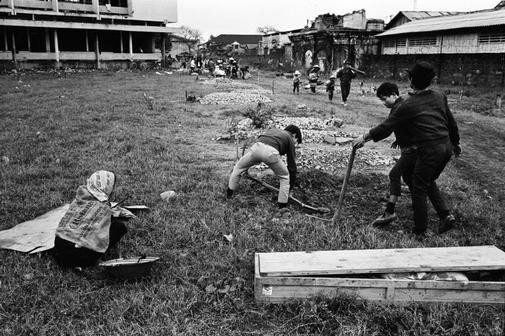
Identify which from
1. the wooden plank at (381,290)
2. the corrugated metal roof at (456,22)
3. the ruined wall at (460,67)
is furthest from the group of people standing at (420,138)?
the corrugated metal roof at (456,22)

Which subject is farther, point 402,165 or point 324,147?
point 324,147

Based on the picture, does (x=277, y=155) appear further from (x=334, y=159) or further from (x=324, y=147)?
(x=324, y=147)

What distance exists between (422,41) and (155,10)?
22.2 metres

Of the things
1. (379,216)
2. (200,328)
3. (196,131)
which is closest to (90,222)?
(200,328)

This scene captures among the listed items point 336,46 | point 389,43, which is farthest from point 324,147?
point 336,46

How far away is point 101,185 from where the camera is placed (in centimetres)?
399

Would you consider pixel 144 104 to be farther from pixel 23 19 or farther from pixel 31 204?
pixel 23 19

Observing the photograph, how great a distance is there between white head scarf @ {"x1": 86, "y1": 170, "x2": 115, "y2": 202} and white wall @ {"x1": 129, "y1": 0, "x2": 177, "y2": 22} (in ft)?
110

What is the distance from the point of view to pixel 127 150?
313 inches

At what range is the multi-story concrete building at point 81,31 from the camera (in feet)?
90.1

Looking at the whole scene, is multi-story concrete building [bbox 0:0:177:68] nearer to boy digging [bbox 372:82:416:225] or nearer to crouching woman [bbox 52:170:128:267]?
crouching woman [bbox 52:170:128:267]

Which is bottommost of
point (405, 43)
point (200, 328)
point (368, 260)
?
point (200, 328)

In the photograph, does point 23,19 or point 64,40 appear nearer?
point 23,19

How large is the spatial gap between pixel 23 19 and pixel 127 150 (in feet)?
81.8
